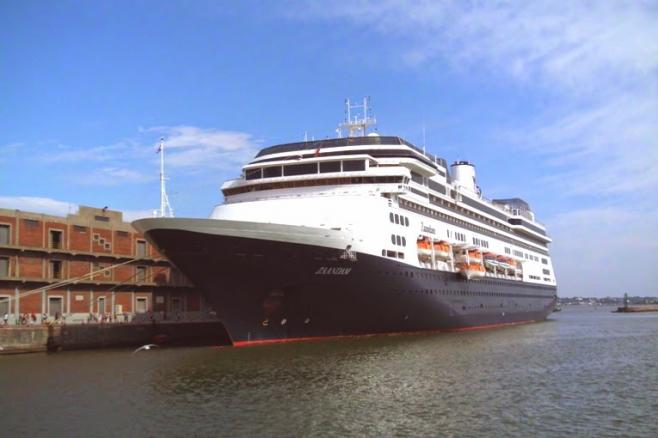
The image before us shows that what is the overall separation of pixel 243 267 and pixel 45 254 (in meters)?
16.6

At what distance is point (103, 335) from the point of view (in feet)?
124

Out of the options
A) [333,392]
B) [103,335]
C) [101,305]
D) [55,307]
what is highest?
[101,305]

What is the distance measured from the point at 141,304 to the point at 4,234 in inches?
432

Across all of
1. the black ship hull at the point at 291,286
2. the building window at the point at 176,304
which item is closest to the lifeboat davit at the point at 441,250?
the black ship hull at the point at 291,286

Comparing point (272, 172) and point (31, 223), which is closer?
point (31, 223)

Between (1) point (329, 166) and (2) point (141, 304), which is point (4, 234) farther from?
(1) point (329, 166)

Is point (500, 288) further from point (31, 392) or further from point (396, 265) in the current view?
point (31, 392)

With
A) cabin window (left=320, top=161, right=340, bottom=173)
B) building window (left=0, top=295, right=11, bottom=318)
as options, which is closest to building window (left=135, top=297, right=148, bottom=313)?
building window (left=0, top=295, right=11, bottom=318)

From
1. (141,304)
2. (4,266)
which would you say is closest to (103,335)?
(4,266)

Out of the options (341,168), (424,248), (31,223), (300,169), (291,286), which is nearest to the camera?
(291,286)

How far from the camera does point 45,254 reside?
40.2 m

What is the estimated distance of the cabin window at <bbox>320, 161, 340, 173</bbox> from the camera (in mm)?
39031

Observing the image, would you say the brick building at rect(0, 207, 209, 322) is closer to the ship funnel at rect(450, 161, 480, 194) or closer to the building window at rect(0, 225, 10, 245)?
the building window at rect(0, 225, 10, 245)

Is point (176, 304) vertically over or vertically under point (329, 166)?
under
